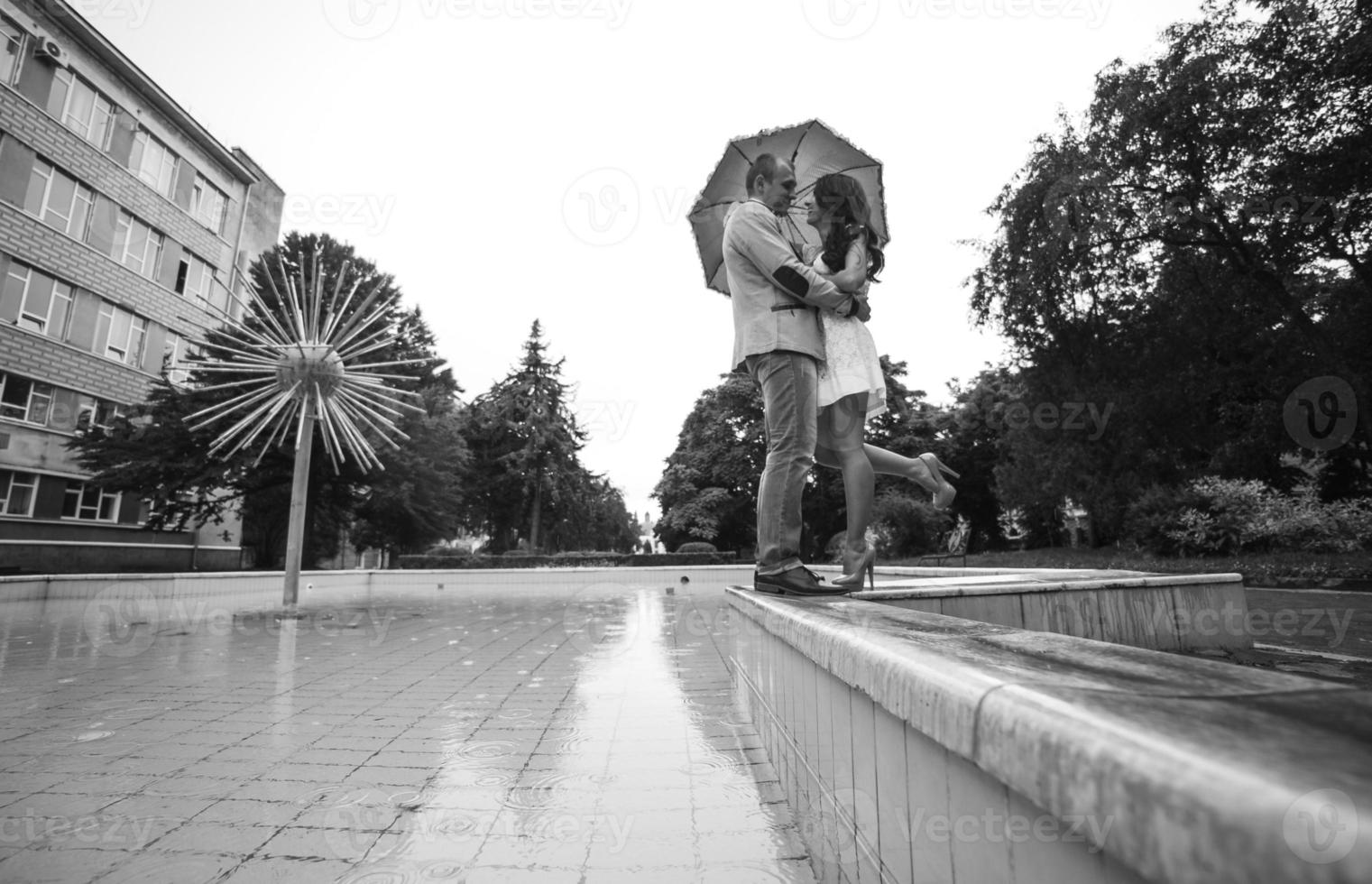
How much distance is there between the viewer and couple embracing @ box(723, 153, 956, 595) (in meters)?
3.31

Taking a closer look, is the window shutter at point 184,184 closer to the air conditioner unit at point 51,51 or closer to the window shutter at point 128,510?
the air conditioner unit at point 51,51

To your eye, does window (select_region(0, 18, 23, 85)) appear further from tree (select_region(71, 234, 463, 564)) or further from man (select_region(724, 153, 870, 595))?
man (select_region(724, 153, 870, 595))

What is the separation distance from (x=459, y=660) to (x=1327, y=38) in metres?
15.9

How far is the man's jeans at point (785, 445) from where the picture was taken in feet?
10.8

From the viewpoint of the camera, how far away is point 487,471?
3788 centimetres

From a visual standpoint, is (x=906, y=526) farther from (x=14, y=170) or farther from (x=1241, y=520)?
(x=14, y=170)

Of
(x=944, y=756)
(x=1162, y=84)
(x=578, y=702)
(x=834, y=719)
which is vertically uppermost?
(x=1162, y=84)

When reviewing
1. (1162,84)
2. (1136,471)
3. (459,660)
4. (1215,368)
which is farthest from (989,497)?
(459,660)

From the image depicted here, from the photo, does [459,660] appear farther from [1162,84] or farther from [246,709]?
[1162,84]

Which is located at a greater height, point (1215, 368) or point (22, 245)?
point (22, 245)

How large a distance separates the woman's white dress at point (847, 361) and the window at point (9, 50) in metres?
26.6

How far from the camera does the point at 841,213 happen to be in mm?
3604

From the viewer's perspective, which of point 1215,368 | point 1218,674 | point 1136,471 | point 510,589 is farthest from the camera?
point 510,589
